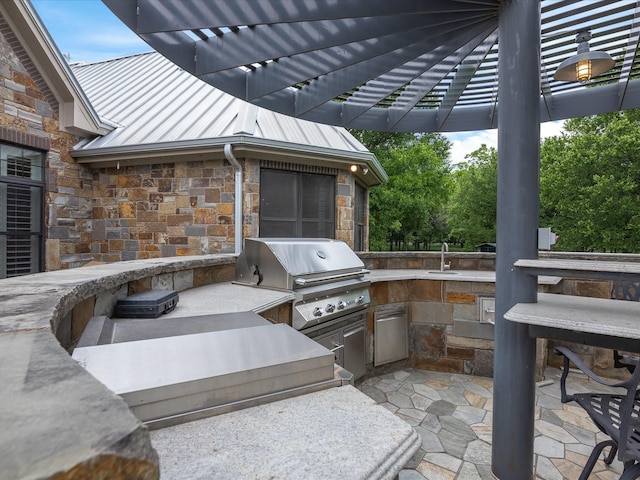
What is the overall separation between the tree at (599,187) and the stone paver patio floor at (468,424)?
963cm

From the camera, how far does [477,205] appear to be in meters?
18.6

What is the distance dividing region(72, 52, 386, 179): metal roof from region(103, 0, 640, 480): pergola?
815 millimetres

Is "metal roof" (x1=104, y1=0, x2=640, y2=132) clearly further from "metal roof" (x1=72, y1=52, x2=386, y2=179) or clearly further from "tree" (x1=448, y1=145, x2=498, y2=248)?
"tree" (x1=448, y1=145, x2=498, y2=248)

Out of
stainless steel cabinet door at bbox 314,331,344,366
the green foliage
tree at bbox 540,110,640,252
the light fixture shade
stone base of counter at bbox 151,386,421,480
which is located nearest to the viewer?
stone base of counter at bbox 151,386,421,480

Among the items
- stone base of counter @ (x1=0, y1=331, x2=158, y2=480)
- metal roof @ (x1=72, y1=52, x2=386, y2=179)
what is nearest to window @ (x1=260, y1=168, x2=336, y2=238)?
metal roof @ (x1=72, y1=52, x2=386, y2=179)

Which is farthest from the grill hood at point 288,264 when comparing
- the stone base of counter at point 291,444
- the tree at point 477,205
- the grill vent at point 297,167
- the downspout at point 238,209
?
the tree at point 477,205

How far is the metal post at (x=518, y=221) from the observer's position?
2438mm

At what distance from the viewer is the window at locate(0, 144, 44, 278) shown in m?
4.52

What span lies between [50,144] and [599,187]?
564 inches

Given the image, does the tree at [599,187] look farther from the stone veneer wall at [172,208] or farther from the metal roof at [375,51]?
the stone veneer wall at [172,208]

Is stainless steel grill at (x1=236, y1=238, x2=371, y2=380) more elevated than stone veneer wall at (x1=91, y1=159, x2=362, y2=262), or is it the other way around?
stone veneer wall at (x1=91, y1=159, x2=362, y2=262)

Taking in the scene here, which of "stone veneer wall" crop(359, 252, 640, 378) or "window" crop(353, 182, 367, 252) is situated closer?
"stone veneer wall" crop(359, 252, 640, 378)

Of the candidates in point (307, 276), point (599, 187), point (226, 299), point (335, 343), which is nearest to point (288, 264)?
point (307, 276)

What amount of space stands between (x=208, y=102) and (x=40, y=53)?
226 centimetres
